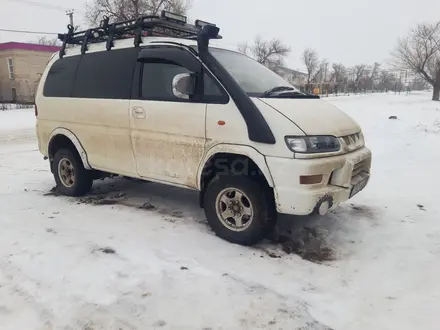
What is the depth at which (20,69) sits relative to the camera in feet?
135

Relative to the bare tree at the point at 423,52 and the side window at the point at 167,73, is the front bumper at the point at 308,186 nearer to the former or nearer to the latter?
the side window at the point at 167,73

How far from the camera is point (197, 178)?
4289mm

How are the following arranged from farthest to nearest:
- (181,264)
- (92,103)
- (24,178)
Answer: (24,178) → (92,103) → (181,264)

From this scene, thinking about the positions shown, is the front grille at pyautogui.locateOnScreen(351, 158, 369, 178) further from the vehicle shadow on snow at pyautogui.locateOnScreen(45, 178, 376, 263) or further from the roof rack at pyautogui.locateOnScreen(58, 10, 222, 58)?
the roof rack at pyautogui.locateOnScreen(58, 10, 222, 58)

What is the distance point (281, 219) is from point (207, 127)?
1.54 meters

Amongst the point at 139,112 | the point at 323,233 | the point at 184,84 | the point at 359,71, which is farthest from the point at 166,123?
the point at 359,71

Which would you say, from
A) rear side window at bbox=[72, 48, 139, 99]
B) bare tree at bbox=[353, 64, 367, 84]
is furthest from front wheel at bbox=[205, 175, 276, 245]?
bare tree at bbox=[353, 64, 367, 84]

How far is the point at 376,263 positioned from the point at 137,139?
2891mm

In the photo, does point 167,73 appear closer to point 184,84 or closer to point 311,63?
point 184,84

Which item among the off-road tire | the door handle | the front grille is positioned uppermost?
the door handle

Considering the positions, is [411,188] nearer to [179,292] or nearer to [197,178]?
[197,178]

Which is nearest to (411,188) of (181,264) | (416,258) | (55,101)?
(416,258)

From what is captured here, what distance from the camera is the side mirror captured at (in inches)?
160

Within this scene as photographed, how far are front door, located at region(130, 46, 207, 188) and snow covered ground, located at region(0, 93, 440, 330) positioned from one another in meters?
0.66
